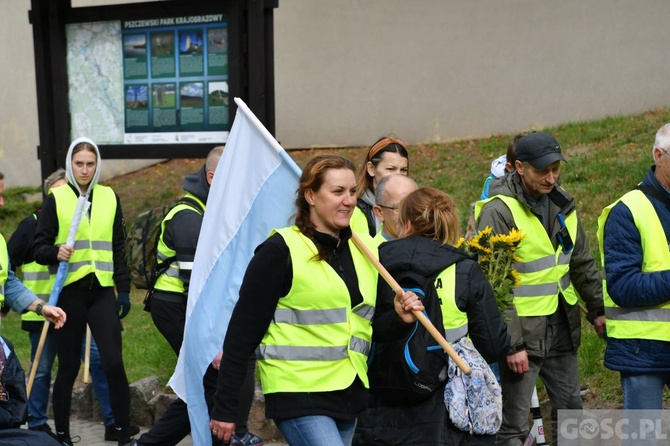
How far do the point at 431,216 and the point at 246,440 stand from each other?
11.2 ft

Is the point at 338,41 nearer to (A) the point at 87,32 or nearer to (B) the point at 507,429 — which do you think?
(A) the point at 87,32

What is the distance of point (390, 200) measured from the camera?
5348mm

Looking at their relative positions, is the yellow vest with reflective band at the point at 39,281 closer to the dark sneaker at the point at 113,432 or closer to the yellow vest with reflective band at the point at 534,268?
the dark sneaker at the point at 113,432

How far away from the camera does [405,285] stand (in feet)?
14.8

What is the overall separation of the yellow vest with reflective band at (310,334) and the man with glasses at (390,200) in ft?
3.48

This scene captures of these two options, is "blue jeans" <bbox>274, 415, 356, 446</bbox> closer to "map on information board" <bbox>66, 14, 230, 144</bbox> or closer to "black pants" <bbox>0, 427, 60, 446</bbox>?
"black pants" <bbox>0, 427, 60, 446</bbox>

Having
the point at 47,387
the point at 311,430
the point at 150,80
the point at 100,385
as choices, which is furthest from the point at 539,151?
the point at 150,80

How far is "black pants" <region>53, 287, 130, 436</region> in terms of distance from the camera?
7.43 m

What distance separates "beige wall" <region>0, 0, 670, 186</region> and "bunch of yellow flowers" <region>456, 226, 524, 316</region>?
34.0 feet

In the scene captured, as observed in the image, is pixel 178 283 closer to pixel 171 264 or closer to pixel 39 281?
pixel 171 264

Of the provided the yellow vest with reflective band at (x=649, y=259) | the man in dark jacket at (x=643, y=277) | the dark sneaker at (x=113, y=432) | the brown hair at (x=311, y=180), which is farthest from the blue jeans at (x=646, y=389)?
the dark sneaker at (x=113, y=432)

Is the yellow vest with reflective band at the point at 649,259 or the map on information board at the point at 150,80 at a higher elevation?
the map on information board at the point at 150,80

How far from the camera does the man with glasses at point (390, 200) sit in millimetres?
5328

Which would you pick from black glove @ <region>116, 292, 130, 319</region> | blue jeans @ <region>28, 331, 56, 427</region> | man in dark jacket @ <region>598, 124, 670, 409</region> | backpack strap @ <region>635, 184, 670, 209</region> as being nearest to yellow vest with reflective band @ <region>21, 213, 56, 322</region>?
blue jeans @ <region>28, 331, 56, 427</region>
